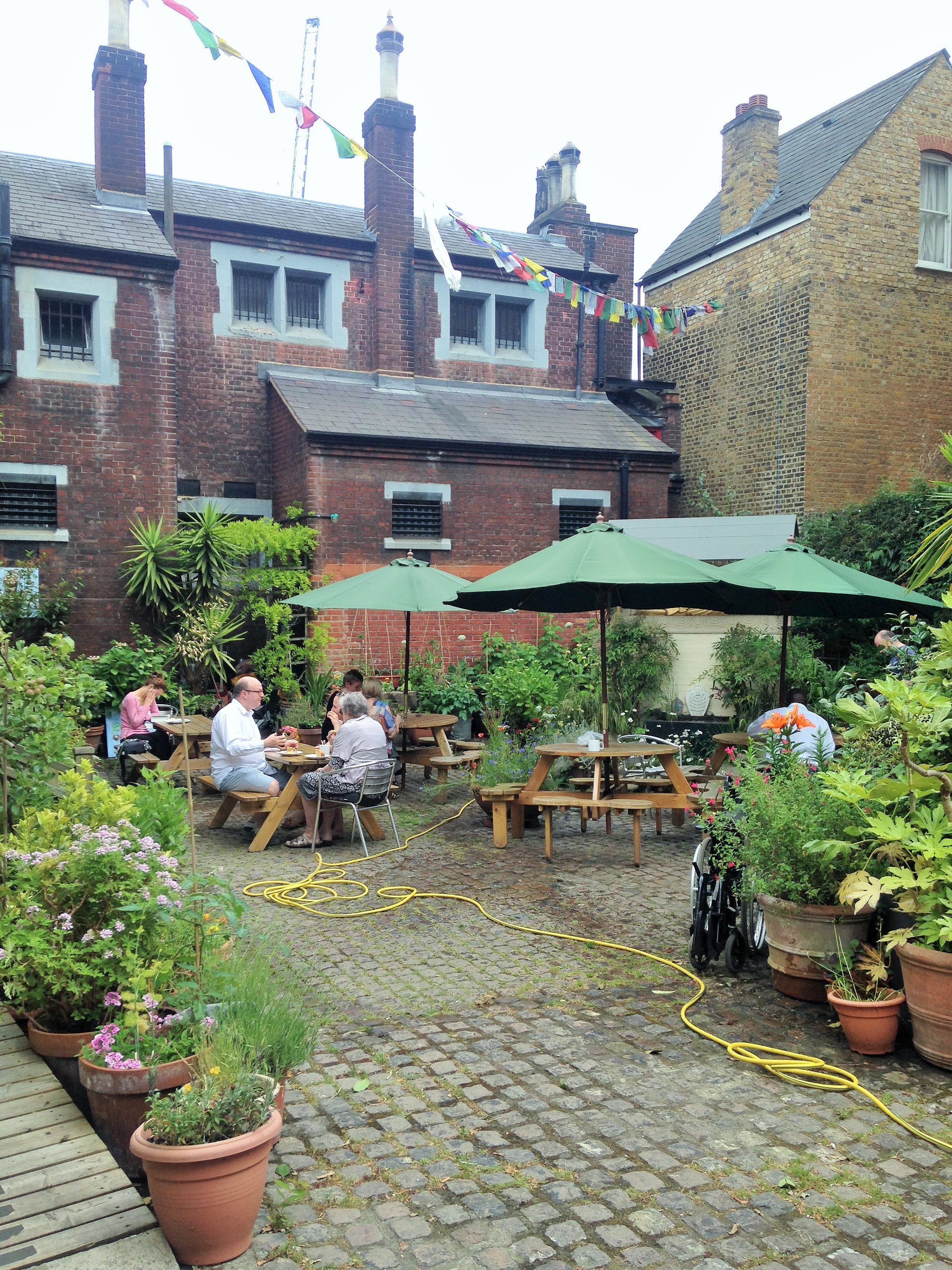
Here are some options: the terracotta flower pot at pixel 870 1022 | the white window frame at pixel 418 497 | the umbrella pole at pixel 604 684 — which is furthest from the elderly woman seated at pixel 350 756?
the white window frame at pixel 418 497

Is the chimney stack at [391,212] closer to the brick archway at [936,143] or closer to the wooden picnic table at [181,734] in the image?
the wooden picnic table at [181,734]

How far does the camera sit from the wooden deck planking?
8.68 feet

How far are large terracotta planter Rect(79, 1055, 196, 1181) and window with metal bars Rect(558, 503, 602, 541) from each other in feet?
47.2

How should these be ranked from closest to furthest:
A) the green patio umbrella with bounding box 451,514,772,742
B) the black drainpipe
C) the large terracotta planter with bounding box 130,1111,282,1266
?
the large terracotta planter with bounding box 130,1111,282,1266 → the green patio umbrella with bounding box 451,514,772,742 → the black drainpipe

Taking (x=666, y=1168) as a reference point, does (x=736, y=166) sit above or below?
above

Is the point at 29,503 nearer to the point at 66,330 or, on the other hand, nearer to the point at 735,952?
the point at 66,330

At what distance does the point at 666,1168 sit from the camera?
3447 millimetres

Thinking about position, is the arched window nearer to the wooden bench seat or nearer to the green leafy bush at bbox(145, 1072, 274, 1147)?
the wooden bench seat

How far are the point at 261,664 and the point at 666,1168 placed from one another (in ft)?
38.9

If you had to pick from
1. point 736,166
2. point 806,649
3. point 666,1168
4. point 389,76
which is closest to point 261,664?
point 806,649

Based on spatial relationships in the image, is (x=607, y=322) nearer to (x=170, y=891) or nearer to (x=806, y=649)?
(x=806, y=649)

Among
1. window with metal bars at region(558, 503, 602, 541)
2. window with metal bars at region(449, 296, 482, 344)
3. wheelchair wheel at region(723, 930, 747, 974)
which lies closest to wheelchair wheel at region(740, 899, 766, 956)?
wheelchair wheel at region(723, 930, 747, 974)

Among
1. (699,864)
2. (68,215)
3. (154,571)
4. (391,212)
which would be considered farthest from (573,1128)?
(391,212)

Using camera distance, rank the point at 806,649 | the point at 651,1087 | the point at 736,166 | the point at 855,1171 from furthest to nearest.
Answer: the point at 736,166 → the point at 806,649 → the point at 651,1087 → the point at 855,1171
